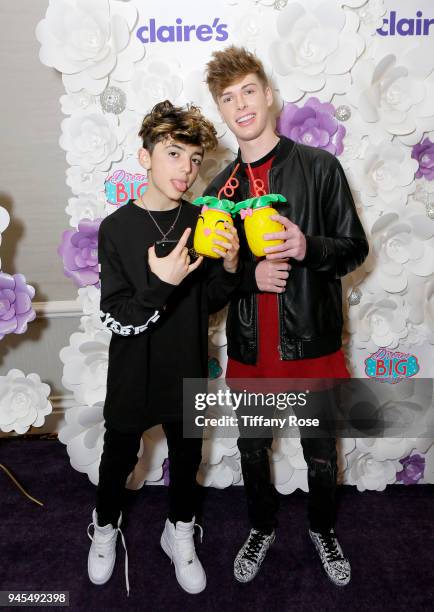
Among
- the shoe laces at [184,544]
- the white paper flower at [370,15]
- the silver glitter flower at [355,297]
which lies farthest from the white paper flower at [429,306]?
the shoe laces at [184,544]

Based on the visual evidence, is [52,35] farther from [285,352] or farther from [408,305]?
[408,305]

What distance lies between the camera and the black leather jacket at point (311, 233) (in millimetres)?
1522

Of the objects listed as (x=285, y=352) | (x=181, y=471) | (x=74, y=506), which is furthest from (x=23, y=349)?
(x=285, y=352)

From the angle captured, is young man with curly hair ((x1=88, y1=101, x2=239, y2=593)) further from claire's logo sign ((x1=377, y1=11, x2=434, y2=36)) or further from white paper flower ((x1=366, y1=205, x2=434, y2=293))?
claire's logo sign ((x1=377, y1=11, x2=434, y2=36))

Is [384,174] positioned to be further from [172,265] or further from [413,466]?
[413,466]

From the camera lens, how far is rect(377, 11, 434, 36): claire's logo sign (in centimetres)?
175

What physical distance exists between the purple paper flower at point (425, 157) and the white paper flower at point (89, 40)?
1066mm

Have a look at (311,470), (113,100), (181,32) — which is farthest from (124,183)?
(311,470)

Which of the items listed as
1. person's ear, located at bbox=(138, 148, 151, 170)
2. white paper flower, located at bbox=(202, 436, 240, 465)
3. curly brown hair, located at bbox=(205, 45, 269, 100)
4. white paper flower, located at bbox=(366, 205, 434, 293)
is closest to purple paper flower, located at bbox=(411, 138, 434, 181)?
white paper flower, located at bbox=(366, 205, 434, 293)

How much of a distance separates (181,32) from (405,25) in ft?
2.61

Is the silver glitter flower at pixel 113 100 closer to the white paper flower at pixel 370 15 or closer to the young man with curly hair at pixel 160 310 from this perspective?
the young man with curly hair at pixel 160 310

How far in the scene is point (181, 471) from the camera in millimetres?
1588

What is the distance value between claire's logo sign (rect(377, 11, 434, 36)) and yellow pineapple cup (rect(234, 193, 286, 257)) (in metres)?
0.90

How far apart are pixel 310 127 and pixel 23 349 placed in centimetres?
173
